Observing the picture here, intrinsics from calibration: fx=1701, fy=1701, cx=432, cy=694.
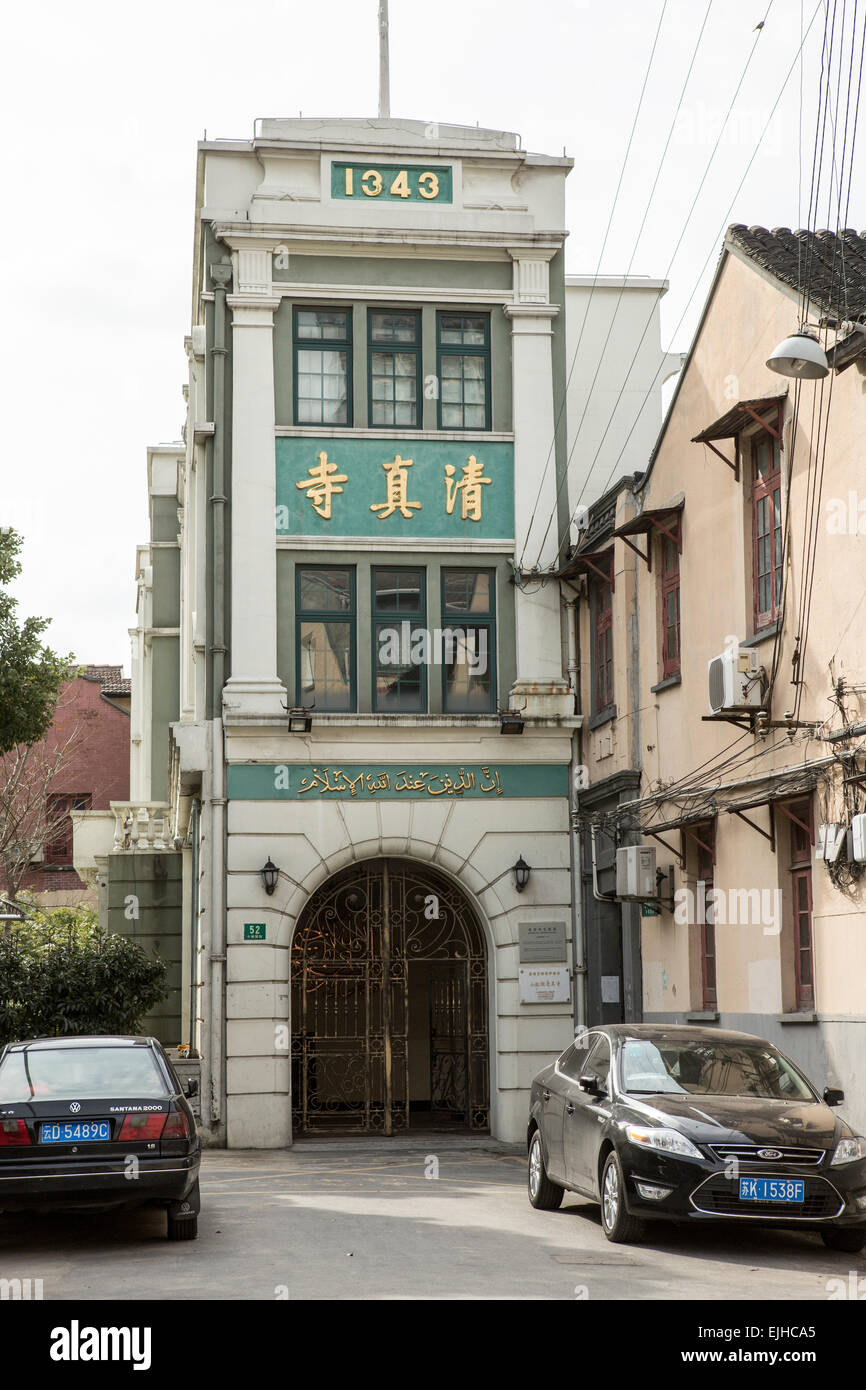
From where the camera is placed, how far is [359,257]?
22641 millimetres

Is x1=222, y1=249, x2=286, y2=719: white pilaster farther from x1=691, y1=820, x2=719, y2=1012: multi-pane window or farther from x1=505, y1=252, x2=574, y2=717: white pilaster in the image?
x1=691, y1=820, x2=719, y2=1012: multi-pane window

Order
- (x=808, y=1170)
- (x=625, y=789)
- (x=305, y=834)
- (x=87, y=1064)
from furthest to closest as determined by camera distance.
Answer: (x=305, y=834), (x=625, y=789), (x=87, y=1064), (x=808, y=1170)

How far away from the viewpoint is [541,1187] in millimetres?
14375

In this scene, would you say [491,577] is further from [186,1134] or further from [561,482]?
[186,1134]

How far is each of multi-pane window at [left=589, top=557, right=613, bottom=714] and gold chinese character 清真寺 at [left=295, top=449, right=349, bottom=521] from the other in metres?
3.58

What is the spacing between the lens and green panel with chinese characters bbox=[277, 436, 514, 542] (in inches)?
873

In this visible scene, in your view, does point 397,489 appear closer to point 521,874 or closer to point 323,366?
point 323,366

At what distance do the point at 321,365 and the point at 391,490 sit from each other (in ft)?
6.43

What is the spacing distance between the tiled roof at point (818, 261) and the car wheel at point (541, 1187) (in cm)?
748

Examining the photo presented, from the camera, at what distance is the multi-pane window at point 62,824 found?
1812 inches

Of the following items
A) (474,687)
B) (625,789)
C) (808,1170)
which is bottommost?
(808,1170)

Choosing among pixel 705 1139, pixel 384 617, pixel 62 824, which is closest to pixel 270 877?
pixel 384 617

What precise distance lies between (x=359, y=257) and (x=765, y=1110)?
1420cm

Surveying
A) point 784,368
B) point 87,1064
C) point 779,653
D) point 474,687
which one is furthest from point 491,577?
point 87,1064
